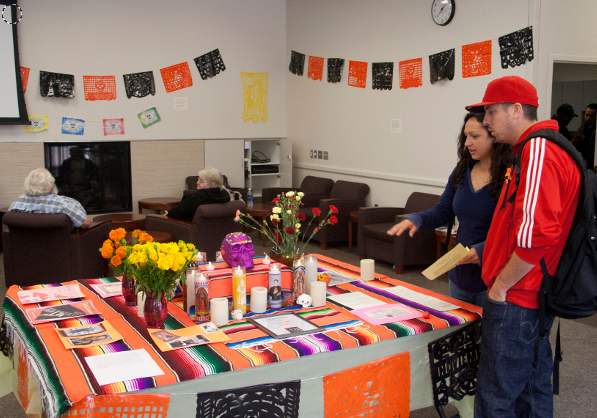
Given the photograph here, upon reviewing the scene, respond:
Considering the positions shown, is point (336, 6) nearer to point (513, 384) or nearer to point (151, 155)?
point (151, 155)

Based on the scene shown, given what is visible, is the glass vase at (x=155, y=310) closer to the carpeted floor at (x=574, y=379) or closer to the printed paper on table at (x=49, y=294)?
the printed paper on table at (x=49, y=294)

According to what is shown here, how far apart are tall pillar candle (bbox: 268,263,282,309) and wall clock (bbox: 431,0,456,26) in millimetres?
4268

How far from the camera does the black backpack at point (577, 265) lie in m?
1.79

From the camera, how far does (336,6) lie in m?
7.28

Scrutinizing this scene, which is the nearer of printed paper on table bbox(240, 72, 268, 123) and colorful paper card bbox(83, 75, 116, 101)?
colorful paper card bbox(83, 75, 116, 101)

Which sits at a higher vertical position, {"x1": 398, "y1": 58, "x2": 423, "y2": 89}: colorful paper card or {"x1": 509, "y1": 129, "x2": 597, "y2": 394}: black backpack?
{"x1": 398, "y1": 58, "x2": 423, "y2": 89}: colorful paper card

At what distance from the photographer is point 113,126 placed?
7.42m

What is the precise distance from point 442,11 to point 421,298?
13.6ft

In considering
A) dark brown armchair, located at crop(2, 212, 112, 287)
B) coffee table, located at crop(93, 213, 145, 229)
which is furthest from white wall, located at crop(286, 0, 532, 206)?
dark brown armchair, located at crop(2, 212, 112, 287)

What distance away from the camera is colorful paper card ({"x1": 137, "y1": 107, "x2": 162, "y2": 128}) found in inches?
299

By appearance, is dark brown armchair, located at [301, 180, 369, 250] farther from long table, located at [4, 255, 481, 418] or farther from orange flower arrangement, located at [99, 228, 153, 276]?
long table, located at [4, 255, 481, 418]

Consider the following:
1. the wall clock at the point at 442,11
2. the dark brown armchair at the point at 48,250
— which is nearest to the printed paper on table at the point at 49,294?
the dark brown armchair at the point at 48,250

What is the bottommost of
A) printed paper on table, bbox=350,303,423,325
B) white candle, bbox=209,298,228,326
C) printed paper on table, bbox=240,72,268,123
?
printed paper on table, bbox=350,303,423,325

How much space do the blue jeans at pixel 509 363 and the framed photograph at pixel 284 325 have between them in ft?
1.93
